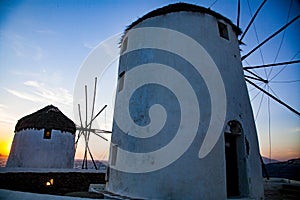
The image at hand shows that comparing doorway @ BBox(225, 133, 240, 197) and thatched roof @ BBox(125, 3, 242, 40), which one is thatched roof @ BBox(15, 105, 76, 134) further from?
doorway @ BBox(225, 133, 240, 197)

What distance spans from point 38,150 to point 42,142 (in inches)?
28.9

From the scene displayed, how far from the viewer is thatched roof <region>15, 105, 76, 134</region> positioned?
1767cm

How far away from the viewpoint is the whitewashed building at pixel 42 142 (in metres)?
17.1

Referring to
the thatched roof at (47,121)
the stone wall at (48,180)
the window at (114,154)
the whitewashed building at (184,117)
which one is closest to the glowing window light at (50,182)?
the stone wall at (48,180)

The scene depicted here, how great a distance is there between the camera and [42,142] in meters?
17.5

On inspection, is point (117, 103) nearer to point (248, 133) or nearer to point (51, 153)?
point (248, 133)

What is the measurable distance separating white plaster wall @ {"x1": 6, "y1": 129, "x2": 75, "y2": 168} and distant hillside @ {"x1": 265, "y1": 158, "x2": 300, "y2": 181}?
76.4 feet

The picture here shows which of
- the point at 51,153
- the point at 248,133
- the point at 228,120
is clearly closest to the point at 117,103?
the point at 228,120

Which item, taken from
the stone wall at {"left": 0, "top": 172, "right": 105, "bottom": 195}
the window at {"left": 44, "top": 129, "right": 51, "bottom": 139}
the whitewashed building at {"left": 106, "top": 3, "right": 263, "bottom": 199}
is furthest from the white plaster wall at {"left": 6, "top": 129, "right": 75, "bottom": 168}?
the whitewashed building at {"left": 106, "top": 3, "right": 263, "bottom": 199}

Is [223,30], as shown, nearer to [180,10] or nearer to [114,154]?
[180,10]

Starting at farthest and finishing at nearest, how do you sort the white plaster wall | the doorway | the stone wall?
the white plaster wall < the stone wall < the doorway

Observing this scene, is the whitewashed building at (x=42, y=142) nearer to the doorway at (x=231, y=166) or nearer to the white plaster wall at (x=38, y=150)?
the white plaster wall at (x=38, y=150)

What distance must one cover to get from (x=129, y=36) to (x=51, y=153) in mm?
13621

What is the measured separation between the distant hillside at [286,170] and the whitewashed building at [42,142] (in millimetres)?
23174
